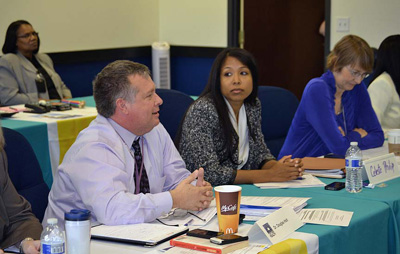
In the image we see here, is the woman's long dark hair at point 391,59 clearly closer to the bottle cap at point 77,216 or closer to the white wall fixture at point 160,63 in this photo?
the bottle cap at point 77,216

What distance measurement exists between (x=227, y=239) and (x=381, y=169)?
3.77ft

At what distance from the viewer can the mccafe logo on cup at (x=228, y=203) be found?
1.92 meters

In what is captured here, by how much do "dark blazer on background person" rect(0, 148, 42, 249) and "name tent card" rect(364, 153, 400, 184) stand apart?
1.32 m

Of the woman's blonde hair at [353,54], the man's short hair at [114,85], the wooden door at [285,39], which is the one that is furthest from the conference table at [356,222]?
the wooden door at [285,39]

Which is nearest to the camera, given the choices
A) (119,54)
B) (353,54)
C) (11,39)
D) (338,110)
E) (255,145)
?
(255,145)

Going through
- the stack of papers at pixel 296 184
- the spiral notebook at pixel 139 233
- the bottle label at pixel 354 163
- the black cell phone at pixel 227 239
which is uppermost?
the bottle label at pixel 354 163

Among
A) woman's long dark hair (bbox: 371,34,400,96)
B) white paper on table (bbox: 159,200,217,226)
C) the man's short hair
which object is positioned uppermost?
the man's short hair

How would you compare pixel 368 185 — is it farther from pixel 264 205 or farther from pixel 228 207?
pixel 228 207

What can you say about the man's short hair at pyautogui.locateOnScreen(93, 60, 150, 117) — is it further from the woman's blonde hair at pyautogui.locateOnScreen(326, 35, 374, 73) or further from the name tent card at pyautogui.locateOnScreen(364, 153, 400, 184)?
the woman's blonde hair at pyautogui.locateOnScreen(326, 35, 374, 73)

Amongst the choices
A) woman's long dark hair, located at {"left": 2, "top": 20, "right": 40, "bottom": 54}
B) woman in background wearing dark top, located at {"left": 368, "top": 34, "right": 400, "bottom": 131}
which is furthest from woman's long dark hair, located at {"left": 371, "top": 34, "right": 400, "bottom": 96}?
woman's long dark hair, located at {"left": 2, "top": 20, "right": 40, "bottom": 54}

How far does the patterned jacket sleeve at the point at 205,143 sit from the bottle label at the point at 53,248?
49.5 inches

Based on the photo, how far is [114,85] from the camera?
2277mm

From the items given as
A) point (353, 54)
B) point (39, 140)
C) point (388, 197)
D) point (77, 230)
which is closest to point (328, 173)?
point (388, 197)

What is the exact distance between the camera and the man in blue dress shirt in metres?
2.06
